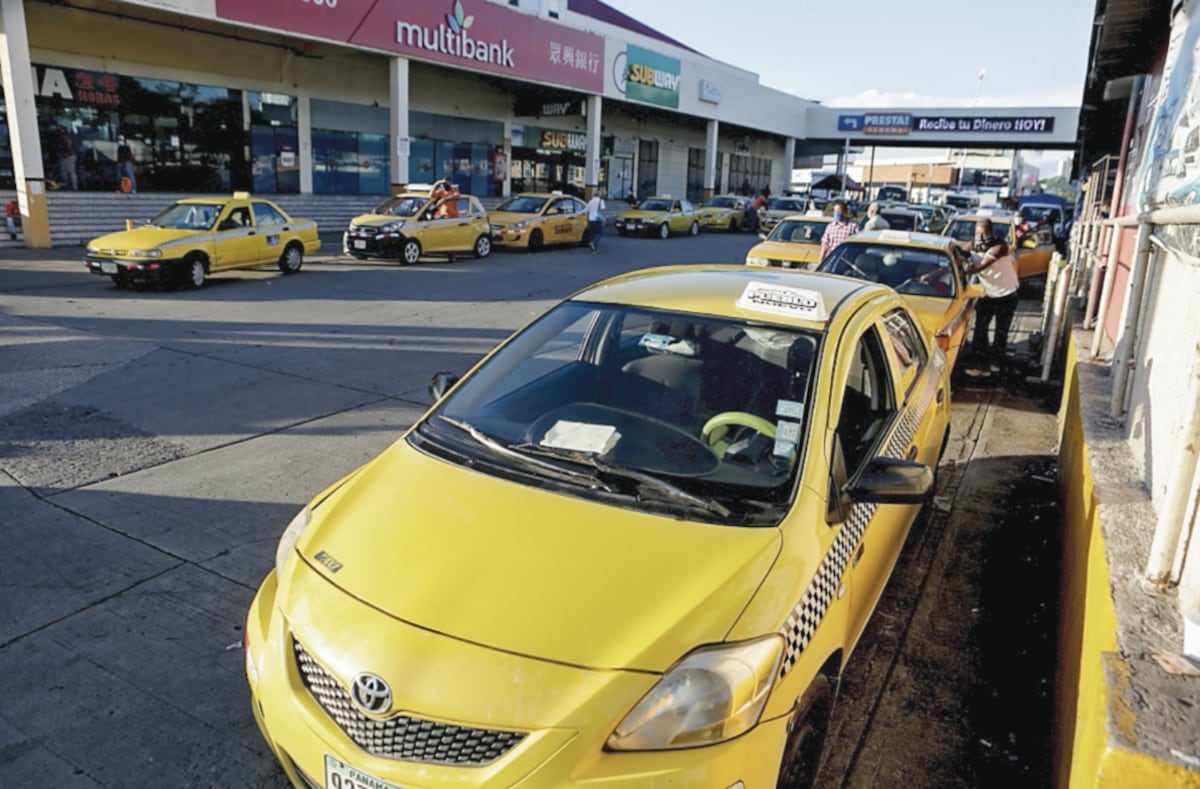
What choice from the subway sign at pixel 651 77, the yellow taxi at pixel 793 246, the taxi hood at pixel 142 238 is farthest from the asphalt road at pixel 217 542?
the subway sign at pixel 651 77

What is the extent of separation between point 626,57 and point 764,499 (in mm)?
31174

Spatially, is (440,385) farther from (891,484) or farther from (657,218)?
(657,218)

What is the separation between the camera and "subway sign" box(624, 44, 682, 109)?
31.5m

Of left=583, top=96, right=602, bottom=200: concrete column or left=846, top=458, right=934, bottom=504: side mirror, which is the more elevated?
left=583, top=96, right=602, bottom=200: concrete column

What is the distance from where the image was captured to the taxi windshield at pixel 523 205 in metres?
21.9

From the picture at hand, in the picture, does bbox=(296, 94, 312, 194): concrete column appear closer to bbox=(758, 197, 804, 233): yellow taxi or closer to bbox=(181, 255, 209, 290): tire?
bbox=(181, 255, 209, 290): tire

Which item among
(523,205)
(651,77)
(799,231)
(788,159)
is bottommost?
(799,231)

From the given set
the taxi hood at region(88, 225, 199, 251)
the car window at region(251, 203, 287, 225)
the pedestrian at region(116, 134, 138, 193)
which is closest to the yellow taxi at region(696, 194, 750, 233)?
the car window at region(251, 203, 287, 225)

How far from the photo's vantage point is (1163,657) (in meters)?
2.06

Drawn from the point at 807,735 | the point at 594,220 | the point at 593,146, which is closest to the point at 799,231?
the point at 594,220

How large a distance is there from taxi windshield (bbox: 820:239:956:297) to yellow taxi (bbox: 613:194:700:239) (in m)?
18.3

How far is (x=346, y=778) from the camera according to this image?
85.2 inches

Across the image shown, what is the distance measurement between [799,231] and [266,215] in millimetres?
9888

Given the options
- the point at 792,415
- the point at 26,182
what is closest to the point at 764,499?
the point at 792,415
